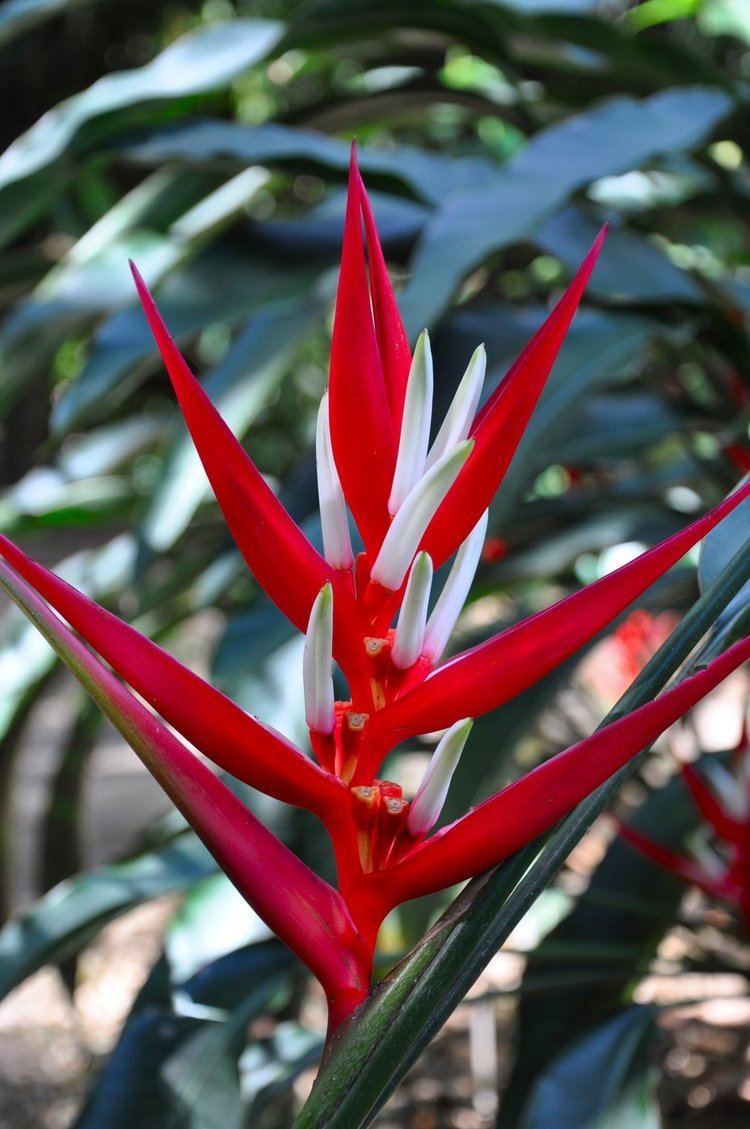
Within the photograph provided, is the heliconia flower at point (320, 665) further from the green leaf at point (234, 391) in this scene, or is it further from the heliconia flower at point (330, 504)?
the green leaf at point (234, 391)

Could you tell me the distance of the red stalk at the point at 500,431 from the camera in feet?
0.81

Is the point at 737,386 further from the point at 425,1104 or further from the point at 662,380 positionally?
the point at 425,1104

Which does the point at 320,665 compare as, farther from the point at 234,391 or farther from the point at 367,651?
the point at 234,391

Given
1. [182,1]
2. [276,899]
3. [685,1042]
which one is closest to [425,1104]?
[685,1042]

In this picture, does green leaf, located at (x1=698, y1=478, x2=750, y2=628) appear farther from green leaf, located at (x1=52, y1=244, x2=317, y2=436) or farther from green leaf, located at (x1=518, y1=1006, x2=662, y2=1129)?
green leaf, located at (x1=52, y1=244, x2=317, y2=436)

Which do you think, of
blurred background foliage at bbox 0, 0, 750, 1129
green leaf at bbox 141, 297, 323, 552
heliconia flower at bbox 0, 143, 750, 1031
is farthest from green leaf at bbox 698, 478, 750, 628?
green leaf at bbox 141, 297, 323, 552

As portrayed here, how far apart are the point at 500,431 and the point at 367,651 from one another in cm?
6

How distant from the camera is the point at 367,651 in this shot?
10.2 inches

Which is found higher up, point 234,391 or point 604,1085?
point 234,391

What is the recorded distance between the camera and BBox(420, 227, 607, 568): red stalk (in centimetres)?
25

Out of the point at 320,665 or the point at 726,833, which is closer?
the point at 320,665

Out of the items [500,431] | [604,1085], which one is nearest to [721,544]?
[500,431]

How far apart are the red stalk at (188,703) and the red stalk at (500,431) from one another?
0.06 m

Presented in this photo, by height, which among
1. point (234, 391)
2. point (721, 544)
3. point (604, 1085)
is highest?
point (721, 544)
